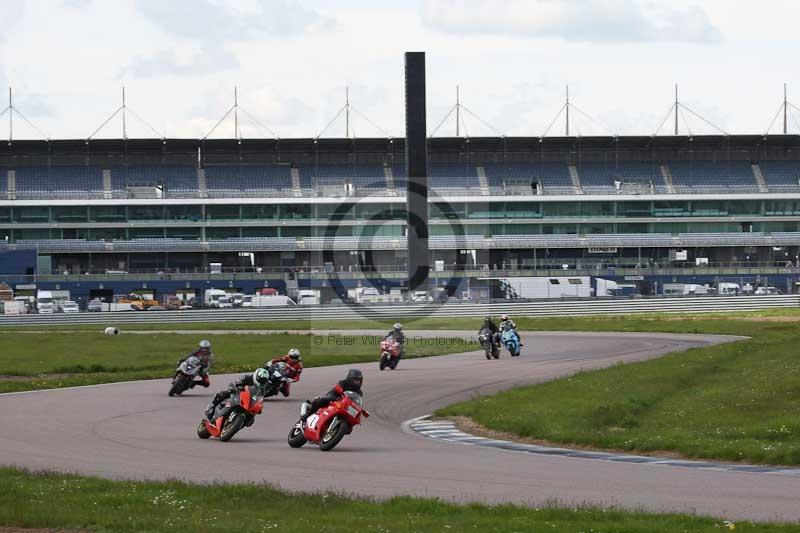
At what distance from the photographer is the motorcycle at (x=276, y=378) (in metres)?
29.9

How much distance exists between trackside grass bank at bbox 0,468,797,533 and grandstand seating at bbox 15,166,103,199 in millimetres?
96019

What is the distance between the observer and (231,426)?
70.1 ft

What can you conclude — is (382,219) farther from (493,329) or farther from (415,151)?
(493,329)

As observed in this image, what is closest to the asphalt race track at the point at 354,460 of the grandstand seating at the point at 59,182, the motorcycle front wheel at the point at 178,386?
the motorcycle front wheel at the point at 178,386

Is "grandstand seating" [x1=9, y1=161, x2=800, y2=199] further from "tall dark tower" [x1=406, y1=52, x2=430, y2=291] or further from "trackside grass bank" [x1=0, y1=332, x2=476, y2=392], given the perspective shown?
"trackside grass bank" [x1=0, y1=332, x2=476, y2=392]

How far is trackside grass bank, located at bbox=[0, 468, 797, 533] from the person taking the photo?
12.8 meters

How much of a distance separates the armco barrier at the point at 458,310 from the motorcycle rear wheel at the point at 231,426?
175 feet

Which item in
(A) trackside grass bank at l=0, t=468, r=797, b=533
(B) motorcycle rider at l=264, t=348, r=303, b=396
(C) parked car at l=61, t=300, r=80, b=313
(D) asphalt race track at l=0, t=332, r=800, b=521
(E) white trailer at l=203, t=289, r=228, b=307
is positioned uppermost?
(E) white trailer at l=203, t=289, r=228, b=307

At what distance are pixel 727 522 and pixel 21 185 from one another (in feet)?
341

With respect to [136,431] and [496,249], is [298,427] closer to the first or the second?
[136,431]

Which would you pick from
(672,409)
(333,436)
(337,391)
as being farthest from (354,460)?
(672,409)

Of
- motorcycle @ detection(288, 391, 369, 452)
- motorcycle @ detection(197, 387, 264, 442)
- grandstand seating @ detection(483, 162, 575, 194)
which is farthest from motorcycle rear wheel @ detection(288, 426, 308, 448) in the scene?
grandstand seating @ detection(483, 162, 575, 194)

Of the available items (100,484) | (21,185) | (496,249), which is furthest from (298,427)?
(21,185)

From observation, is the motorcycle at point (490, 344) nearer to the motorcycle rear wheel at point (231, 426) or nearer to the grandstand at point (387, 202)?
the motorcycle rear wheel at point (231, 426)
